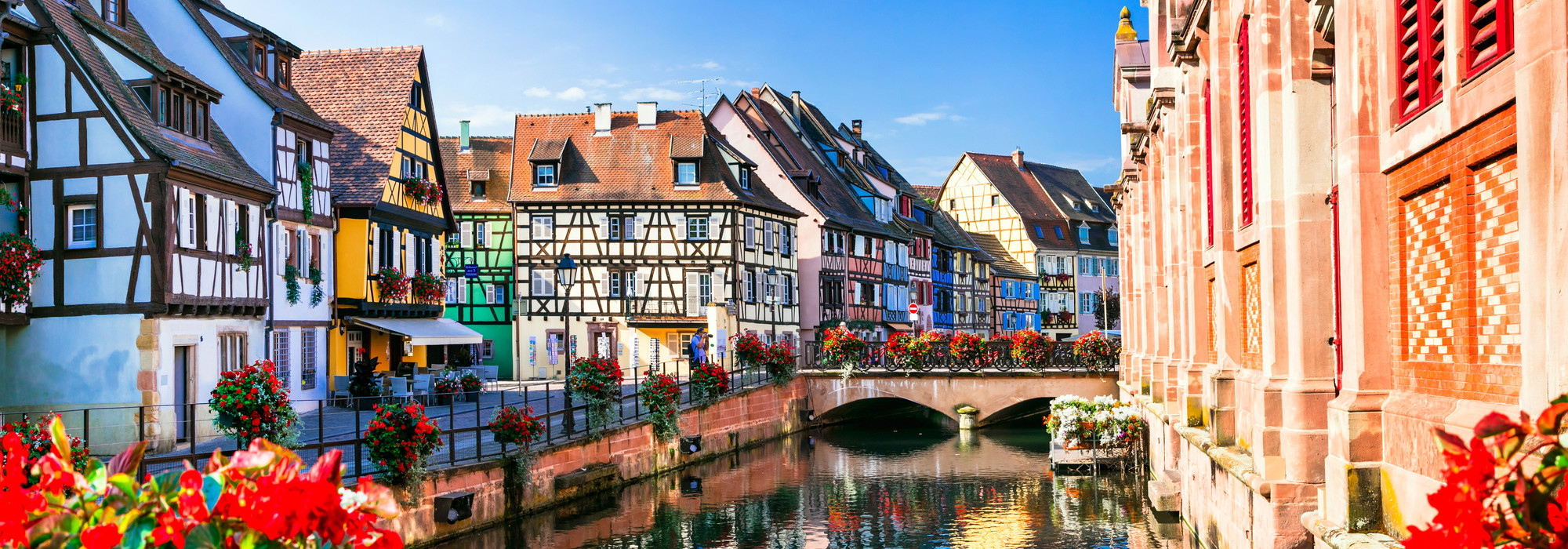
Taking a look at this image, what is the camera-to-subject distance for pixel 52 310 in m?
20.1

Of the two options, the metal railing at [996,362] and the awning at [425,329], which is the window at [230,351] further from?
the metal railing at [996,362]

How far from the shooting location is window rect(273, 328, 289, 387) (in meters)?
26.1

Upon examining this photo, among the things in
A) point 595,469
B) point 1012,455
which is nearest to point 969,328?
point 1012,455

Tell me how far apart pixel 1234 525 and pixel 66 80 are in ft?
57.9

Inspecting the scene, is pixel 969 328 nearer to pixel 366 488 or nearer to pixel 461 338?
pixel 461 338

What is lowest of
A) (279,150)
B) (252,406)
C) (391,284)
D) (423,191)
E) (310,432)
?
(310,432)

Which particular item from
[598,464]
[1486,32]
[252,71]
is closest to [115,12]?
[252,71]

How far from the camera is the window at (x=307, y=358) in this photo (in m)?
27.4

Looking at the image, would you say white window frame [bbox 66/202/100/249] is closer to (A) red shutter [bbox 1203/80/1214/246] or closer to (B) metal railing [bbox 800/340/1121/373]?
(A) red shutter [bbox 1203/80/1214/246]

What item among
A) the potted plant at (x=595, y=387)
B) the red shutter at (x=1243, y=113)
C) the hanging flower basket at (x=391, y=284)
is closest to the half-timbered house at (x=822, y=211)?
the hanging flower basket at (x=391, y=284)

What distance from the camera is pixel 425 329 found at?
32.0 metres

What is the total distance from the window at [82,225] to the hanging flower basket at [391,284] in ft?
34.3

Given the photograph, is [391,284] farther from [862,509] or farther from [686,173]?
[686,173]

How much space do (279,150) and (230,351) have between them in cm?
530
